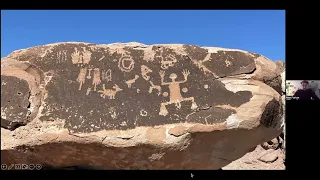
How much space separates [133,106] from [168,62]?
2.29 feet

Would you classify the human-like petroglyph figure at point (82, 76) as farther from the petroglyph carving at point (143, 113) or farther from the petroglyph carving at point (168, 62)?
the petroglyph carving at point (168, 62)

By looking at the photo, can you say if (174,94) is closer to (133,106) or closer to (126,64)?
(133,106)

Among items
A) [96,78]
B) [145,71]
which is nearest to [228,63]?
[145,71]

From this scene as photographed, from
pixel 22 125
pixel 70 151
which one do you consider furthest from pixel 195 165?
pixel 22 125

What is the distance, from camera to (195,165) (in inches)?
172

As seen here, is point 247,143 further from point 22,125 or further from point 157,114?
point 22,125

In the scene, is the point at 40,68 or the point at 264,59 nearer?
the point at 40,68

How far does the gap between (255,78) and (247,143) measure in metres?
0.74

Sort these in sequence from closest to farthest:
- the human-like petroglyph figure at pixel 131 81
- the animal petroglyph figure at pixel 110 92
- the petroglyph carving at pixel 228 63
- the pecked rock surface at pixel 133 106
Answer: the pecked rock surface at pixel 133 106, the animal petroglyph figure at pixel 110 92, the human-like petroglyph figure at pixel 131 81, the petroglyph carving at pixel 228 63

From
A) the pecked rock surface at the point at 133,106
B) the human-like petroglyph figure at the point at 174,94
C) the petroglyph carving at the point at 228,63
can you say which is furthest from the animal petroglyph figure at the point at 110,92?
the petroglyph carving at the point at 228,63

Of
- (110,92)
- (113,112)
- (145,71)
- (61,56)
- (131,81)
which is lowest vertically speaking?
(113,112)

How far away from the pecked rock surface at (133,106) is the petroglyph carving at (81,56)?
0.01m

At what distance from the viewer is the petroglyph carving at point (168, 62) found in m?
4.52

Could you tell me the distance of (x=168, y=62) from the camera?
14.9ft
